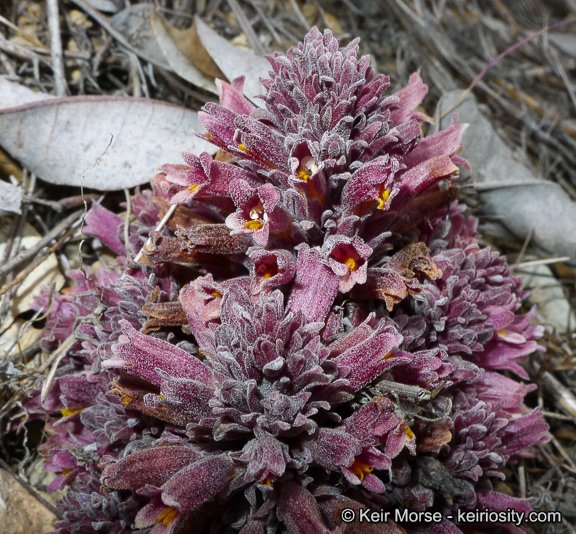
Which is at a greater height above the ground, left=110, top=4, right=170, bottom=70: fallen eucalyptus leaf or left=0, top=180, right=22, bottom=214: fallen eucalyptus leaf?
left=110, top=4, right=170, bottom=70: fallen eucalyptus leaf

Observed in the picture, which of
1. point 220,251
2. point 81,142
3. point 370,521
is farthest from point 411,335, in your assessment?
Result: point 81,142

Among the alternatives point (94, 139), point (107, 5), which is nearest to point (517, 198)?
point (94, 139)

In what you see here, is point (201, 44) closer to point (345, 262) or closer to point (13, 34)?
point (13, 34)

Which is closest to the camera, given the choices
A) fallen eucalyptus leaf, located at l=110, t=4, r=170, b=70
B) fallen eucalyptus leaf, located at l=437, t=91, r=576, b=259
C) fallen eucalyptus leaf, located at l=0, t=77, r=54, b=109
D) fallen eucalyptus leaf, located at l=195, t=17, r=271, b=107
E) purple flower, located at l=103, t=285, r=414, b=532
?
purple flower, located at l=103, t=285, r=414, b=532

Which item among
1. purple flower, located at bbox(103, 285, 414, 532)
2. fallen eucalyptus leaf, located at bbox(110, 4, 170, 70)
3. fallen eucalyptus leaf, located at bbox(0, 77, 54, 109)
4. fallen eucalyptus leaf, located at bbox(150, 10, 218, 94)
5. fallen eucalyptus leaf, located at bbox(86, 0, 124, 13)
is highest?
fallen eucalyptus leaf, located at bbox(86, 0, 124, 13)

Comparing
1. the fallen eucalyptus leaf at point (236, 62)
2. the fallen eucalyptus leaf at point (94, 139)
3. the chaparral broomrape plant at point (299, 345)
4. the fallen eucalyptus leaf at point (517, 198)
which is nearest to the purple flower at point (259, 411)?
the chaparral broomrape plant at point (299, 345)

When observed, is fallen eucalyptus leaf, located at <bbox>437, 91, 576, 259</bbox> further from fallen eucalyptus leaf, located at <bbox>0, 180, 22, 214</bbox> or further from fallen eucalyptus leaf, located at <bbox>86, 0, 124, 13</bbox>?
fallen eucalyptus leaf, located at <bbox>0, 180, 22, 214</bbox>

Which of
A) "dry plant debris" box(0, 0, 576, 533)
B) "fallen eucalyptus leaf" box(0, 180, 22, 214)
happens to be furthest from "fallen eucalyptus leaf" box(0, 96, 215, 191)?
"fallen eucalyptus leaf" box(0, 180, 22, 214)

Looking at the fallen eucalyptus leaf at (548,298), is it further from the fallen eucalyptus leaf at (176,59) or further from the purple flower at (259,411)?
the fallen eucalyptus leaf at (176,59)
